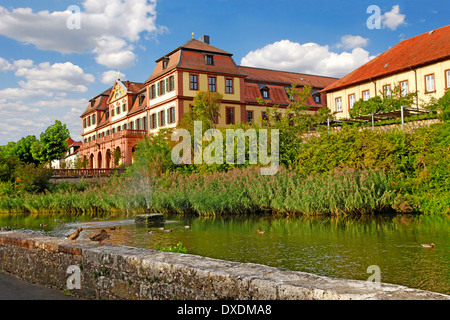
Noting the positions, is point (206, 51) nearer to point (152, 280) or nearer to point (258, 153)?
point (258, 153)

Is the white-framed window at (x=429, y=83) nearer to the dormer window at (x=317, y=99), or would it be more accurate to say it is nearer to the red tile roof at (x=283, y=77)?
the red tile roof at (x=283, y=77)

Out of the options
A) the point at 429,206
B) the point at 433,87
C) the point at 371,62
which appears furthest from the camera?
the point at 371,62

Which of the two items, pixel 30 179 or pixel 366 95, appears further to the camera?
pixel 366 95

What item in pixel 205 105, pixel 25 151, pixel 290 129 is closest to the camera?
pixel 290 129

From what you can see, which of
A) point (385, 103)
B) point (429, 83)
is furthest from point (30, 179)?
point (429, 83)

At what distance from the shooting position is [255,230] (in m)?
12.1

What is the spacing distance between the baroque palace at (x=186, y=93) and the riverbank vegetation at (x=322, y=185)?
17.8m

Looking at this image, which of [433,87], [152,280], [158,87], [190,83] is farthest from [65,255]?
[158,87]

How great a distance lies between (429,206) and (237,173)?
8256mm

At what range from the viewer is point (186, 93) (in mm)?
39812

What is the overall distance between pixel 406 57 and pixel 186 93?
63.2ft

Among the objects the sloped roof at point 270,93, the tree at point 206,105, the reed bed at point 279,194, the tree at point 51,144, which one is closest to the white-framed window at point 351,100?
the sloped roof at point 270,93

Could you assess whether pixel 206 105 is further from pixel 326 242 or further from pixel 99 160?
pixel 326 242

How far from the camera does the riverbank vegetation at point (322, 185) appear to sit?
1497 centimetres
